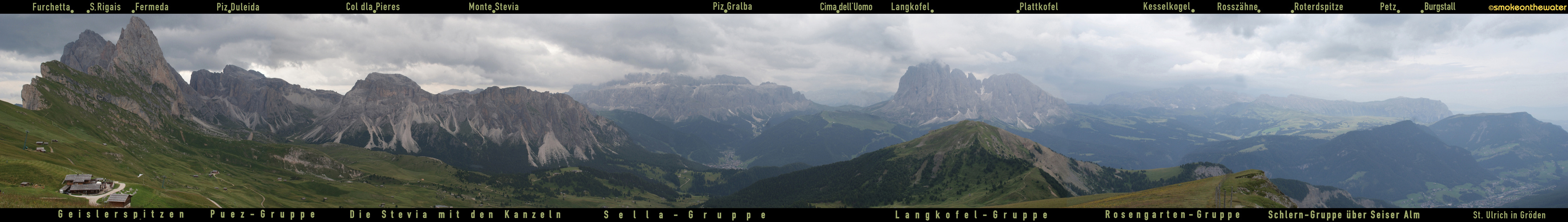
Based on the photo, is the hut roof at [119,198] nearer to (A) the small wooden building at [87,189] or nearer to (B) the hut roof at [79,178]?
(A) the small wooden building at [87,189]

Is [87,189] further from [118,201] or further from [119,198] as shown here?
[118,201]

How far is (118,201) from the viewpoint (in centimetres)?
8481

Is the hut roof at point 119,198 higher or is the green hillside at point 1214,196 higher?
the hut roof at point 119,198

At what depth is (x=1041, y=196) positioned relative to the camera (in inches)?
6949
